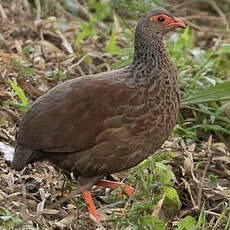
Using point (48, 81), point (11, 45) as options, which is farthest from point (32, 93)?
point (11, 45)

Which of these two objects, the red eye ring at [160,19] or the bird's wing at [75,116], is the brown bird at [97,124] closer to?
the bird's wing at [75,116]

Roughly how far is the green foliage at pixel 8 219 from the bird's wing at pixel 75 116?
59 centimetres

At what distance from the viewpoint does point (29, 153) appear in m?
4.25

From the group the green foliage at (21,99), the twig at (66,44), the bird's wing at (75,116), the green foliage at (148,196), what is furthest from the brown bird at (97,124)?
the twig at (66,44)

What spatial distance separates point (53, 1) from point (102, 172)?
14.0ft

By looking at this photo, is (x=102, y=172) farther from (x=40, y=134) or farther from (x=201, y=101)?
(x=201, y=101)

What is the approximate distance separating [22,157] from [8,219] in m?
0.68

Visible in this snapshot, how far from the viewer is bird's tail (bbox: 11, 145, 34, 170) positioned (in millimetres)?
4254

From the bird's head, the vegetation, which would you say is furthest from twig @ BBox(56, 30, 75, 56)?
the bird's head

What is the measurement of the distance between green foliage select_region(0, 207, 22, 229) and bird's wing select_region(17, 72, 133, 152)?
59 centimetres

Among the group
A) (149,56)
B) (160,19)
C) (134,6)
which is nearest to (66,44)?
(134,6)

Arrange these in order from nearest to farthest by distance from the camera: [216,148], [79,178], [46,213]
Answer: [46,213] → [79,178] → [216,148]

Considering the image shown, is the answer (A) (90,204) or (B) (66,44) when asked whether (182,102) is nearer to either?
(B) (66,44)

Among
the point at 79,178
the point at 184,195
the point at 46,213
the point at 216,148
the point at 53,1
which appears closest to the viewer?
the point at 46,213
